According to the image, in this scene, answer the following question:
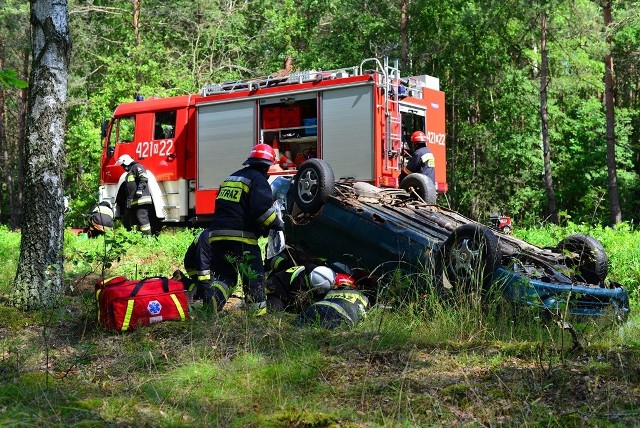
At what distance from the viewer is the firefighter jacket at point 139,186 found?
1334 cm

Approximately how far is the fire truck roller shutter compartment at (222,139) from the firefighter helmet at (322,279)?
6.66 meters

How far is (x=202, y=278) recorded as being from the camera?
7.34m

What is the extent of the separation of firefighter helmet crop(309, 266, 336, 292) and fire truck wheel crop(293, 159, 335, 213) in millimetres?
1110

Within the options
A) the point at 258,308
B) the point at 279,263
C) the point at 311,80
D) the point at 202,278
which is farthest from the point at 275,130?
the point at 258,308

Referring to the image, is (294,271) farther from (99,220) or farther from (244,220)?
(99,220)

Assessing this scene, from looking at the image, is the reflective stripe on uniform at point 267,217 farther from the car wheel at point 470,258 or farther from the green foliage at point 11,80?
the green foliage at point 11,80

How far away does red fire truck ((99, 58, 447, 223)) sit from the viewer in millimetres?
12234

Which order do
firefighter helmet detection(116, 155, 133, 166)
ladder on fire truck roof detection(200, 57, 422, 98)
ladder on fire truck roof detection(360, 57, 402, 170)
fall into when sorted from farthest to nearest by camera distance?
1. firefighter helmet detection(116, 155, 133, 166)
2. ladder on fire truck roof detection(200, 57, 422, 98)
3. ladder on fire truck roof detection(360, 57, 402, 170)

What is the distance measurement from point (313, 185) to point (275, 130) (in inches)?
207

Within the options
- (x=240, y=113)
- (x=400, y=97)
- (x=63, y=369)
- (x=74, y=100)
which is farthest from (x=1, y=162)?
(x=63, y=369)

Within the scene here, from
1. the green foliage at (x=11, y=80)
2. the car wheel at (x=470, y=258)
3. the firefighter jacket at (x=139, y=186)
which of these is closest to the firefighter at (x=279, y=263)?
the car wheel at (x=470, y=258)

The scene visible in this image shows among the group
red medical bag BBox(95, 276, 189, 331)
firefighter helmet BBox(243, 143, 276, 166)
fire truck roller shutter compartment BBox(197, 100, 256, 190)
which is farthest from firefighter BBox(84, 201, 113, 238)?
red medical bag BBox(95, 276, 189, 331)

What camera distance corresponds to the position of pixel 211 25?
2658 centimetres

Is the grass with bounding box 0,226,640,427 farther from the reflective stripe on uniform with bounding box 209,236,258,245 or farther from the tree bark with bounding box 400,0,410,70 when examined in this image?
the tree bark with bounding box 400,0,410,70
